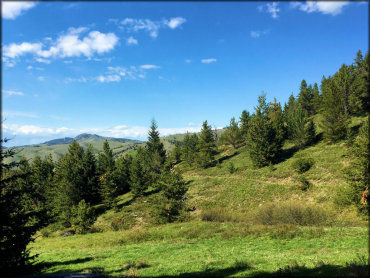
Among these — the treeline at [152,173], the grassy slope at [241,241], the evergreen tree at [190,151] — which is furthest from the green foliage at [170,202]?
the evergreen tree at [190,151]

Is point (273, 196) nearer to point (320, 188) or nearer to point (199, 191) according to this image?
point (320, 188)

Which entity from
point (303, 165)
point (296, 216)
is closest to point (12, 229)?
point (296, 216)

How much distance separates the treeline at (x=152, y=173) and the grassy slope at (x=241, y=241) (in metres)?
2.86

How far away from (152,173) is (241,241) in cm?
4302

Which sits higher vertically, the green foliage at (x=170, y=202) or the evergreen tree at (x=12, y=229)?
the evergreen tree at (x=12, y=229)

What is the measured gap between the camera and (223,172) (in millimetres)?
53375

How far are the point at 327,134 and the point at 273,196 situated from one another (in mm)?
22324

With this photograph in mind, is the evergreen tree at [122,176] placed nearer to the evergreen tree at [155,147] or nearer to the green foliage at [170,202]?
the evergreen tree at [155,147]

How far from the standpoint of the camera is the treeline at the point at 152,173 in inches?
402

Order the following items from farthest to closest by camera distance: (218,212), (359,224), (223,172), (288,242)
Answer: (223,172)
(218,212)
(359,224)
(288,242)

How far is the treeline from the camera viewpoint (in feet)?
33.5

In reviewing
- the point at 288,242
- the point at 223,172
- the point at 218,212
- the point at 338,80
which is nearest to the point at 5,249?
the point at 288,242

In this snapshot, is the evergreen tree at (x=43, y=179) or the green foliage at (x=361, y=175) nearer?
the green foliage at (x=361, y=175)

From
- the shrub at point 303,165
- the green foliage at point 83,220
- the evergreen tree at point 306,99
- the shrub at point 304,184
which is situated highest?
the evergreen tree at point 306,99
